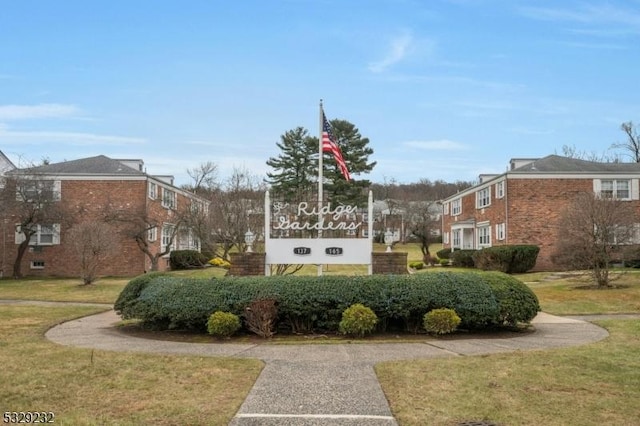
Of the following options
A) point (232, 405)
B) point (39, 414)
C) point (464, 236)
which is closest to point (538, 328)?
point (232, 405)

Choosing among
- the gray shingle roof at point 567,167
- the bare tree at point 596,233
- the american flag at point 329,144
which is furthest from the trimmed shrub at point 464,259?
the american flag at point 329,144

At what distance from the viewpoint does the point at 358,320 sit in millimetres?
10133

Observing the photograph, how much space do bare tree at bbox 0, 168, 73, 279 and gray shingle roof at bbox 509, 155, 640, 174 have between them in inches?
1012

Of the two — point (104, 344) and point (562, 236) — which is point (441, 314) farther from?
point (562, 236)

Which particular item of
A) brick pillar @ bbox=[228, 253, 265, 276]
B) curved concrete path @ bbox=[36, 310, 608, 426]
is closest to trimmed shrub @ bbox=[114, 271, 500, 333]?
curved concrete path @ bbox=[36, 310, 608, 426]

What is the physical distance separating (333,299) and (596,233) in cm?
1351

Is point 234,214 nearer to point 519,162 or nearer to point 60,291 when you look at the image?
A: point 60,291

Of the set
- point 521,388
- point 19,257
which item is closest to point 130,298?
point 521,388

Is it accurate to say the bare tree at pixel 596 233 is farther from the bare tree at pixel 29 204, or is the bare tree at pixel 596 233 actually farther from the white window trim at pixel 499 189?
the bare tree at pixel 29 204

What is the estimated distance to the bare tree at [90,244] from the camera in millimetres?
22875

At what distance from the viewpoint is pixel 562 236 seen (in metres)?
21.2

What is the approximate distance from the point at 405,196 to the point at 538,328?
63.9 metres

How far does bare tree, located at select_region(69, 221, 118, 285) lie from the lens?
2288 centimetres

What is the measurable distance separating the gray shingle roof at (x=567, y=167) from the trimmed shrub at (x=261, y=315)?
2456 centimetres
